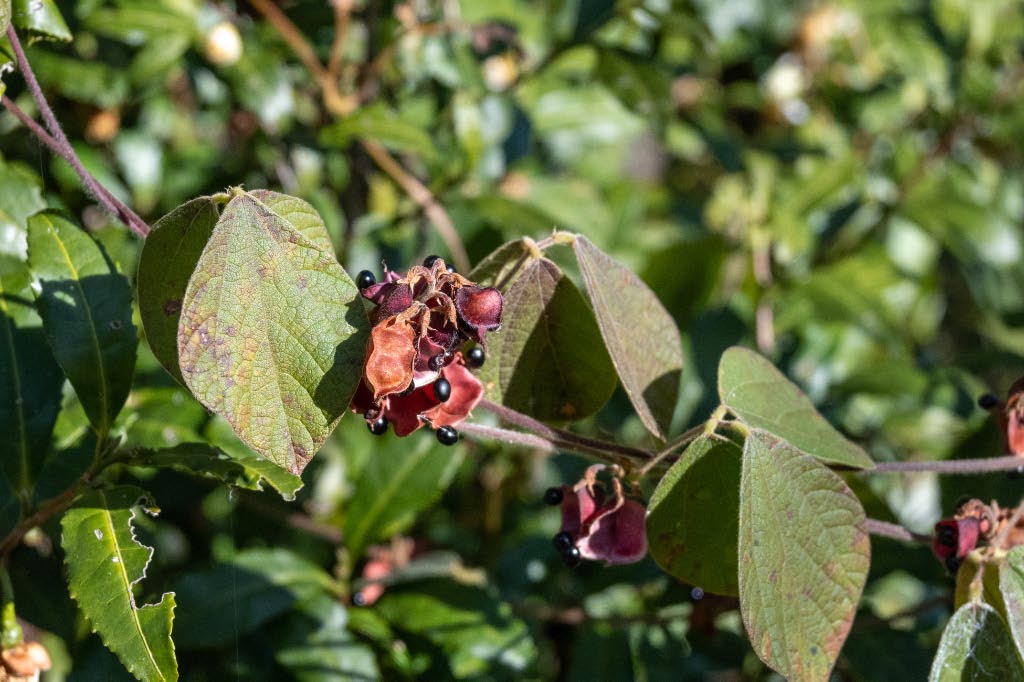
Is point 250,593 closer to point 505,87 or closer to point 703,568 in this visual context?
point 703,568

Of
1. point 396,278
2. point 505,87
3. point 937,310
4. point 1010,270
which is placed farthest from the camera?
point 937,310

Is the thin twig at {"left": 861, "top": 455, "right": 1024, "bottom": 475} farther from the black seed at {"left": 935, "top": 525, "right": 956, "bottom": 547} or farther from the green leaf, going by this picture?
the green leaf

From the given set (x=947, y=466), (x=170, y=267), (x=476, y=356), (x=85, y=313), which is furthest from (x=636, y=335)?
(x=85, y=313)

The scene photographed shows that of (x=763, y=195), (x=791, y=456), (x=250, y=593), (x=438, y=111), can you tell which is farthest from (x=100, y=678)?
(x=763, y=195)

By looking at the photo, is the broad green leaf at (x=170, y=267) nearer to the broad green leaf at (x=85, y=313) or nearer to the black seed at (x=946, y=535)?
the broad green leaf at (x=85, y=313)

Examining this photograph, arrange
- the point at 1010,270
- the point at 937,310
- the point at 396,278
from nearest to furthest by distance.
A: the point at 396,278 → the point at 1010,270 → the point at 937,310

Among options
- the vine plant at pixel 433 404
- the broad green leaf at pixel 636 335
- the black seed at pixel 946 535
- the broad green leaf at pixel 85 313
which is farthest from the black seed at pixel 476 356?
the black seed at pixel 946 535

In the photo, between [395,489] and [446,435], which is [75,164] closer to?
[446,435]
